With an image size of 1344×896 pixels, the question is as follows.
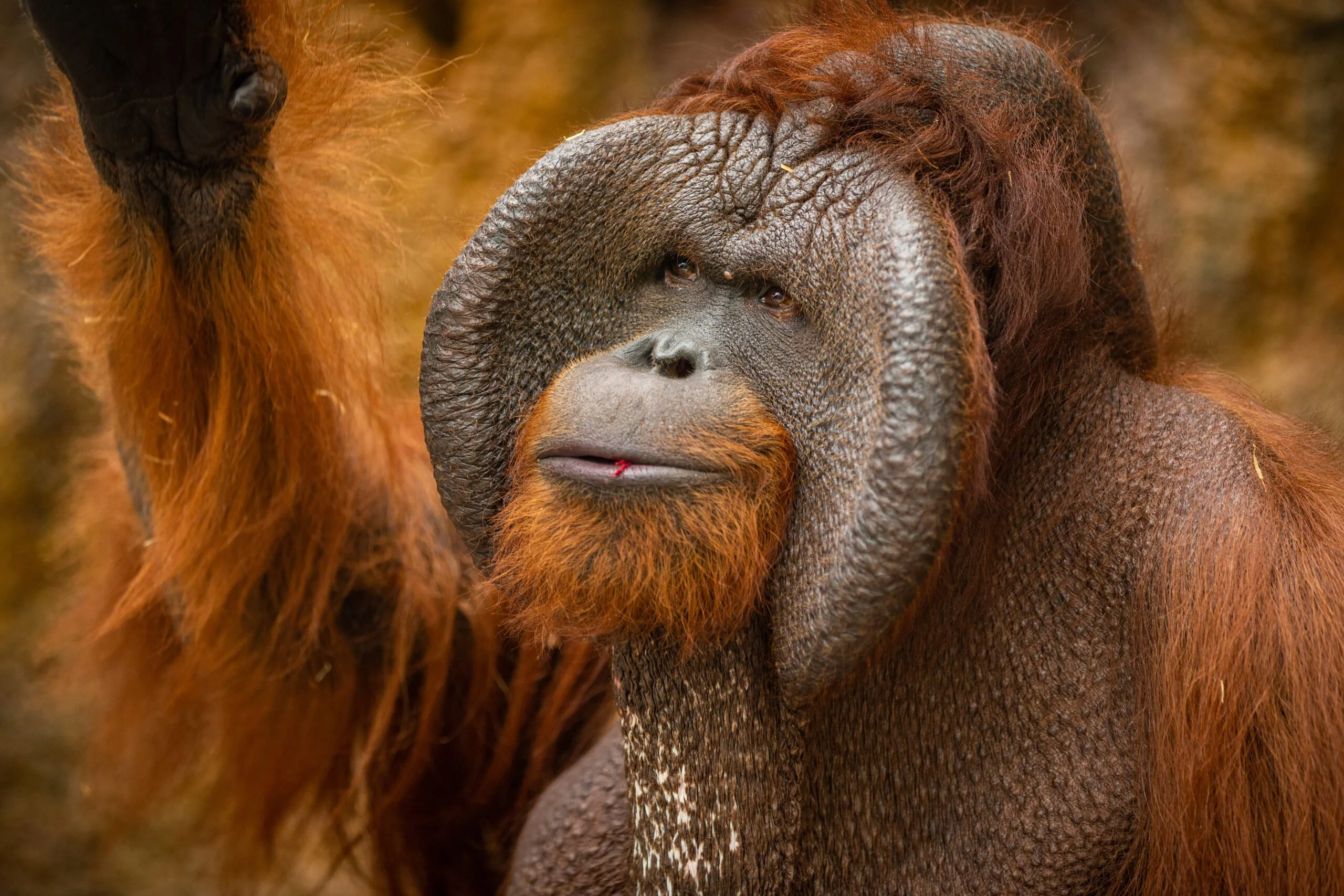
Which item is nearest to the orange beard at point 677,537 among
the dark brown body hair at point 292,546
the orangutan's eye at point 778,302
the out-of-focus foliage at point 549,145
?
the orangutan's eye at point 778,302

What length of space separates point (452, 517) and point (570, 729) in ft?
2.78

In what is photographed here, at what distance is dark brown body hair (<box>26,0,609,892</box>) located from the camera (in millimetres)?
1944

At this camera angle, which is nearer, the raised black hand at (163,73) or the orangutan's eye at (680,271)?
the orangutan's eye at (680,271)

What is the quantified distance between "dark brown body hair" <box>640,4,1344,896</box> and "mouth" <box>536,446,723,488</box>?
291mm

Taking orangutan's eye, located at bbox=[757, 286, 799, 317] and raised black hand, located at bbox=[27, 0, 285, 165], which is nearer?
orangutan's eye, located at bbox=[757, 286, 799, 317]

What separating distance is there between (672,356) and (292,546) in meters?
1.06

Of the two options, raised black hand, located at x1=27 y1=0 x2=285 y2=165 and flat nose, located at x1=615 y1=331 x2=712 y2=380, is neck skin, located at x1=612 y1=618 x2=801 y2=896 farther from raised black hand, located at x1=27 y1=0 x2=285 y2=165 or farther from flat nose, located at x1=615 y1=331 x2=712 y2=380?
raised black hand, located at x1=27 y1=0 x2=285 y2=165

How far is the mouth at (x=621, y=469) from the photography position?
129cm

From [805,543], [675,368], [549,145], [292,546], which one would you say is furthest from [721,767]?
[549,145]

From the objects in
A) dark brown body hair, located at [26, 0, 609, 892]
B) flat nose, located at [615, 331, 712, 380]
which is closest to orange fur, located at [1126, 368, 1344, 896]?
flat nose, located at [615, 331, 712, 380]

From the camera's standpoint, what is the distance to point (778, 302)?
4.47ft

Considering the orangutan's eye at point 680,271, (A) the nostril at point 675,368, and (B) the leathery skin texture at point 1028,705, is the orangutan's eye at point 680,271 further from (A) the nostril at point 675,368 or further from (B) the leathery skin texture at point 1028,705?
(B) the leathery skin texture at point 1028,705

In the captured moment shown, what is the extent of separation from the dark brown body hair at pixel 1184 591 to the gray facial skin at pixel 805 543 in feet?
0.14

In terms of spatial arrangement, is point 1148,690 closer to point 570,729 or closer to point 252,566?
point 570,729
